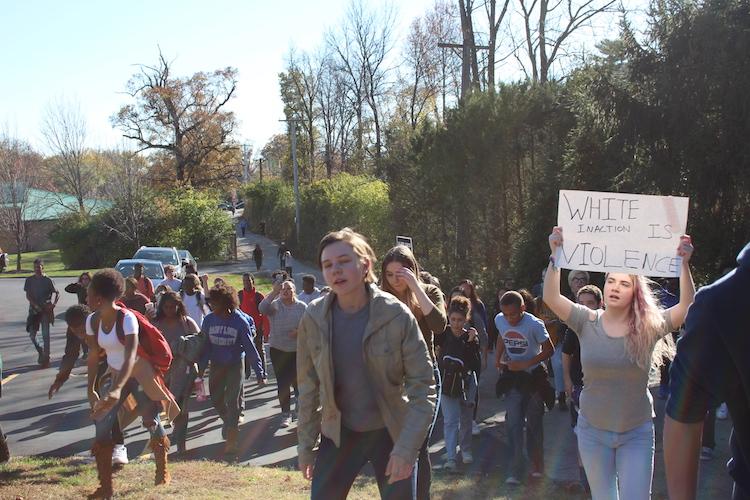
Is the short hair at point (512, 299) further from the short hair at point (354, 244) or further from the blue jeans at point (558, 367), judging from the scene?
the short hair at point (354, 244)

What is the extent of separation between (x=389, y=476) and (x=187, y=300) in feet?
29.3

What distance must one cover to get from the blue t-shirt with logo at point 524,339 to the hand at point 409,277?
290 centimetres

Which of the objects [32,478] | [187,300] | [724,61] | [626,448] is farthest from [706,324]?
[724,61]

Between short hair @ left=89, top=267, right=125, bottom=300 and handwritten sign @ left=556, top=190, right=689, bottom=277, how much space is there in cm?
332

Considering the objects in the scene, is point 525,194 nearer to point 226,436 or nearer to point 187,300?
point 187,300

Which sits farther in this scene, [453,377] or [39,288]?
[39,288]

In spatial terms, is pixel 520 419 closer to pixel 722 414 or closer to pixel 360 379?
pixel 722 414

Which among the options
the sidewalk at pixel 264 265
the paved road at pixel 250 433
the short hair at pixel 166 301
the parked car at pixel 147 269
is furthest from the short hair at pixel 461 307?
the sidewalk at pixel 264 265

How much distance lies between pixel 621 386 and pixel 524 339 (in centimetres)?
308

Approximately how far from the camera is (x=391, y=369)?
3.73 metres

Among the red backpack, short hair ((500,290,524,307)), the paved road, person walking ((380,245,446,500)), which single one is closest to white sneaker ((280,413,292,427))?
the paved road

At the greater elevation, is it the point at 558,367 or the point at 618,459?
the point at 618,459

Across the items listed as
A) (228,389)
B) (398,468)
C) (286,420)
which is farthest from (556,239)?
(286,420)

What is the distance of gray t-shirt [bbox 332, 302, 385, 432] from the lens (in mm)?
3760
